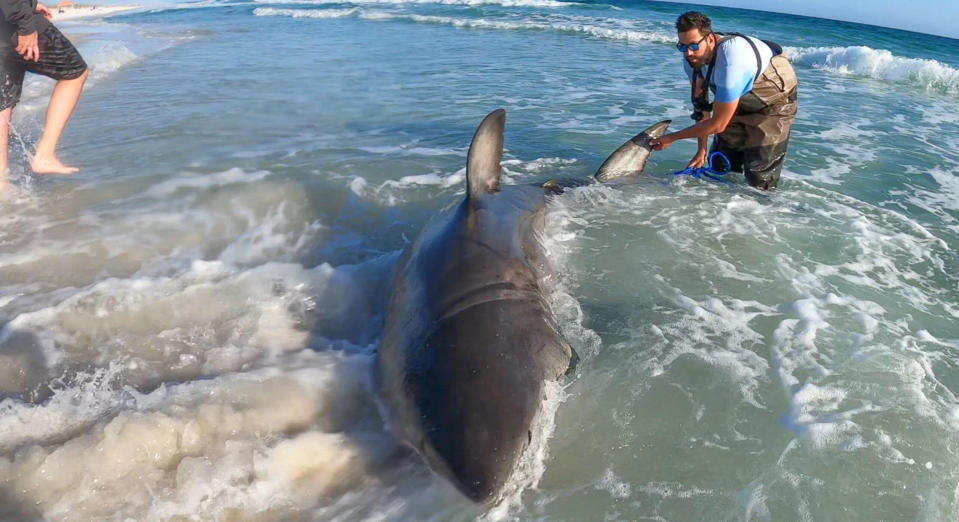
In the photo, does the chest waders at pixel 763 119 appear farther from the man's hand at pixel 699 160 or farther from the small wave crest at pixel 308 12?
the small wave crest at pixel 308 12

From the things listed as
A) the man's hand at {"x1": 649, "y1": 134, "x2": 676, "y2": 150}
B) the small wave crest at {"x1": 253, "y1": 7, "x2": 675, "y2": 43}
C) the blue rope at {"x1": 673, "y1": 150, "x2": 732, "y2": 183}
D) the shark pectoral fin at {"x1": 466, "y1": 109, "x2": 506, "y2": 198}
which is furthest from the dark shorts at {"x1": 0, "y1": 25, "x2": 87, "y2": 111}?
the small wave crest at {"x1": 253, "y1": 7, "x2": 675, "y2": 43}

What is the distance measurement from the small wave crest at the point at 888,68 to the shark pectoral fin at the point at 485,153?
52.5ft

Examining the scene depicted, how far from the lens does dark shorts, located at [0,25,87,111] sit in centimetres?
546

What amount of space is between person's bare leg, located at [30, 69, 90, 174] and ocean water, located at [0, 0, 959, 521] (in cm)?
17

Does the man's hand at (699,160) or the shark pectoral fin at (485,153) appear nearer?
Result: the shark pectoral fin at (485,153)

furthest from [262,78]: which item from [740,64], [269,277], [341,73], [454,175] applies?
[740,64]

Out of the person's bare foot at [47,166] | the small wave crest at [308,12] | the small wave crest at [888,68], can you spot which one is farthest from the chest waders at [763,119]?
the small wave crest at [308,12]

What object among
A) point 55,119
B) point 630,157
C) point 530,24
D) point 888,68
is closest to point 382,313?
point 630,157

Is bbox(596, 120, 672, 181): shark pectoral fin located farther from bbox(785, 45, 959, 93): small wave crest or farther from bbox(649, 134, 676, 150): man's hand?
bbox(785, 45, 959, 93): small wave crest

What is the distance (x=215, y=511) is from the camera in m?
2.51

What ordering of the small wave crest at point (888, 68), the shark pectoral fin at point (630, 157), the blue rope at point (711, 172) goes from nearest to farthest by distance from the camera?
the shark pectoral fin at point (630, 157)
the blue rope at point (711, 172)
the small wave crest at point (888, 68)

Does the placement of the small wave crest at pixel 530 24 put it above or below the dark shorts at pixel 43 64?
above

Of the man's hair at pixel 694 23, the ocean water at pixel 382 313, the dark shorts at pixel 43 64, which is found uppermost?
the man's hair at pixel 694 23

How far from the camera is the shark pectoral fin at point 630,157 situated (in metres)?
6.53
